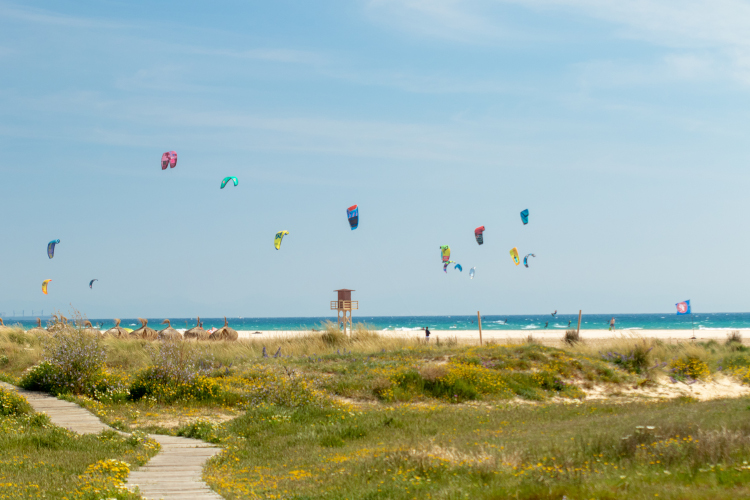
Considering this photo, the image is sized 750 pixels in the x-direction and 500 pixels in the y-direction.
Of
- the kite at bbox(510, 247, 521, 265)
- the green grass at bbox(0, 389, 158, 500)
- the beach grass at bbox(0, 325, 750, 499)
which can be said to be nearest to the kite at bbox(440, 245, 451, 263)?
the kite at bbox(510, 247, 521, 265)

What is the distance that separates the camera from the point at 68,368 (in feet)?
55.3

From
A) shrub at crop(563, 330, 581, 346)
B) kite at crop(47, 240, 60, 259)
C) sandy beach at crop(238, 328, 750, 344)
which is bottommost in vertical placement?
sandy beach at crop(238, 328, 750, 344)

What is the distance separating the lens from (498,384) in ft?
64.4

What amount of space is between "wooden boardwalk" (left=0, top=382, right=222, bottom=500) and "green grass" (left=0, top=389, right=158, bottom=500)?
1.03 feet

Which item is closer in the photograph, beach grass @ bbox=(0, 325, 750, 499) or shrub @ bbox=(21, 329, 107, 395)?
beach grass @ bbox=(0, 325, 750, 499)

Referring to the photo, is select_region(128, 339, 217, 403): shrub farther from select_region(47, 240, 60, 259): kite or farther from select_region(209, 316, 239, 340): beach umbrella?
select_region(47, 240, 60, 259): kite

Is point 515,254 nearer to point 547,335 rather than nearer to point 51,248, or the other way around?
point 547,335

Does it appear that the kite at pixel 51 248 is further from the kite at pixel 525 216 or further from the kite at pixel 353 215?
the kite at pixel 525 216

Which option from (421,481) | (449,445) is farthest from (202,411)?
(421,481)

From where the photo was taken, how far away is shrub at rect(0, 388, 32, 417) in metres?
13.3

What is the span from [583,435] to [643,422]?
123cm

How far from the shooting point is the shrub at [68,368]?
55.1 feet

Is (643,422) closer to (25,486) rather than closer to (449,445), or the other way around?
(449,445)

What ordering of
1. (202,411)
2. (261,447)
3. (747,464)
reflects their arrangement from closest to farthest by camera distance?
(747,464) → (261,447) → (202,411)
